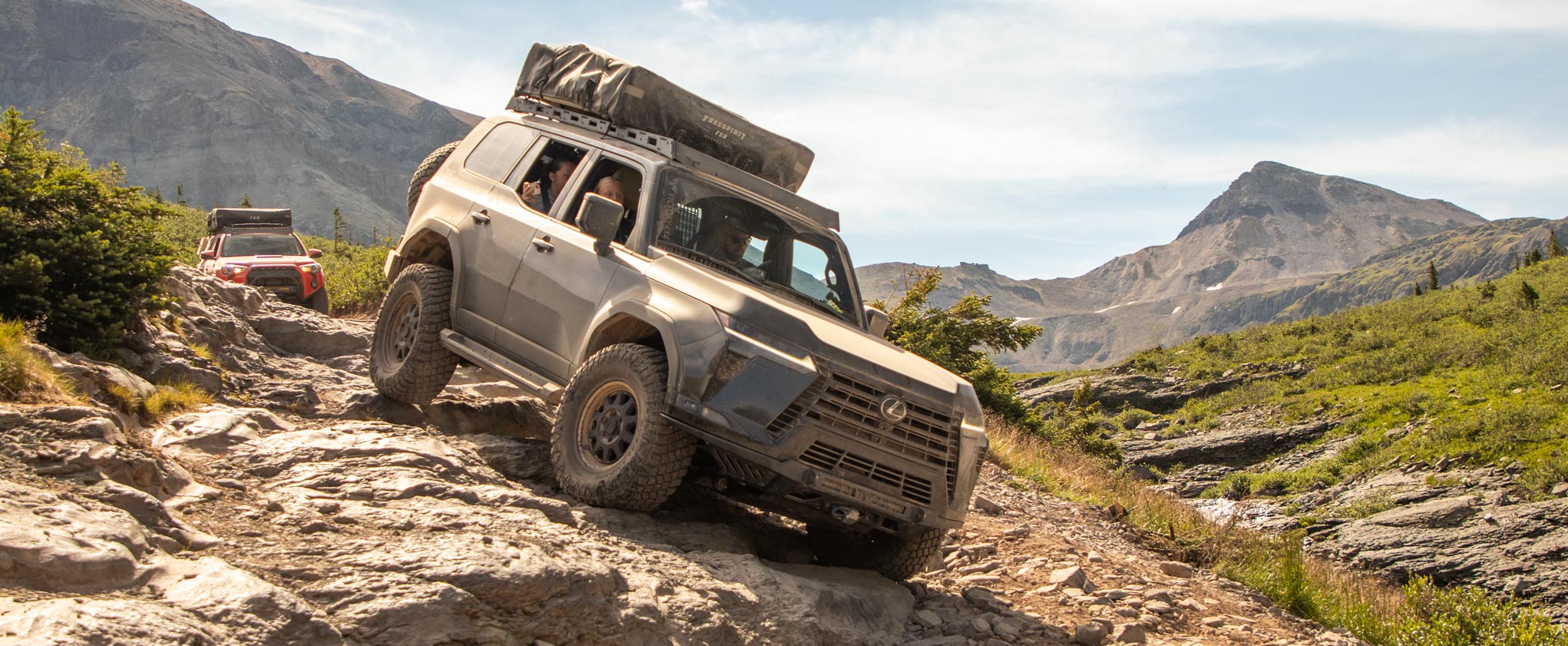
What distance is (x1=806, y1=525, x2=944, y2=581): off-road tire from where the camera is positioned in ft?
21.0

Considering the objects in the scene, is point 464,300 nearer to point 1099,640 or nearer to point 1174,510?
point 1099,640

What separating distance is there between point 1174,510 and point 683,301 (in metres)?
6.82

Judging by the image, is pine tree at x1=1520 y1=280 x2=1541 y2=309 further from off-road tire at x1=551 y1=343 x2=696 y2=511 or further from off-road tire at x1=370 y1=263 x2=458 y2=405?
off-road tire at x1=551 y1=343 x2=696 y2=511

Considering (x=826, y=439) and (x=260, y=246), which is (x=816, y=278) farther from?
(x=260, y=246)

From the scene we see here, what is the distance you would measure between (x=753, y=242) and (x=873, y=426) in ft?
6.04

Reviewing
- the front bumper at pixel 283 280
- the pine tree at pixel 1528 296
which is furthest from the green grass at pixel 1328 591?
the pine tree at pixel 1528 296

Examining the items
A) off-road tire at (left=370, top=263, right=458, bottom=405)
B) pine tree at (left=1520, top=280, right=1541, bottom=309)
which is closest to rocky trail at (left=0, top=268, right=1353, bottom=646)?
off-road tire at (left=370, top=263, right=458, bottom=405)

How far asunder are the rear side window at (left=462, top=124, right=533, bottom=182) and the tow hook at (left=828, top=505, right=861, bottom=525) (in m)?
3.49

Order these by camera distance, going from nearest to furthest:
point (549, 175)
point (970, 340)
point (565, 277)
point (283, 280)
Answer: point (565, 277) → point (549, 175) → point (283, 280) → point (970, 340)

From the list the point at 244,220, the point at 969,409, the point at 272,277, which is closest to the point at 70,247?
the point at 969,409

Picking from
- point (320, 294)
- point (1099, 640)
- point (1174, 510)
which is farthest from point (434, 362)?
point (320, 294)

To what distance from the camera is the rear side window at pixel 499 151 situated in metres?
7.87

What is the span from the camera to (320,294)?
56.0 feet

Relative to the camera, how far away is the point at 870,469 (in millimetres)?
5863
